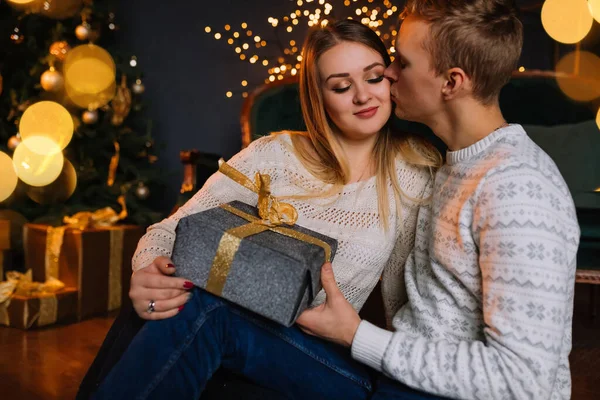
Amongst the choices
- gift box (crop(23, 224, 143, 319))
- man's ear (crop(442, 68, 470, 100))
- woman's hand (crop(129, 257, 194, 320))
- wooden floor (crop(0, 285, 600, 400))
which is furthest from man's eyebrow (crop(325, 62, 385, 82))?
gift box (crop(23, 224, 143, 319))

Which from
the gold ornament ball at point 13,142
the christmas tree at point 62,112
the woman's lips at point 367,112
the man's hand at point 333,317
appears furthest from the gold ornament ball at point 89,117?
the man's hand at point 333,317

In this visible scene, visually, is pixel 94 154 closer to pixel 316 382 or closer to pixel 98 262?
pixel 98 262

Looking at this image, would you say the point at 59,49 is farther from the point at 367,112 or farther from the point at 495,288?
the point at 495,288

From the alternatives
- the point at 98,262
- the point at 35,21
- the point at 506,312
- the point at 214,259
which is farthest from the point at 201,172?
the point at 506,312

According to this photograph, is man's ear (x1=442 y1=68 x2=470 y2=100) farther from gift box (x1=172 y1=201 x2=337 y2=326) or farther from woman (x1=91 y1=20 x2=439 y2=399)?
gift box (x1=172 y1=201 x2=337 y2=326)

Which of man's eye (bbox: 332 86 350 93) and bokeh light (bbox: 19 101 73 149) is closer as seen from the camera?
man's eye (bbox: 332 86 350 93)

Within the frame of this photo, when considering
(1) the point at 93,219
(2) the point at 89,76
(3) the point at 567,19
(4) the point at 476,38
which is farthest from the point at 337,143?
(3) the point at 567,19

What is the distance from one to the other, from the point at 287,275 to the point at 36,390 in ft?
4.24

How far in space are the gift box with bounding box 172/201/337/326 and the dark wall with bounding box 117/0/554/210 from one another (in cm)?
264

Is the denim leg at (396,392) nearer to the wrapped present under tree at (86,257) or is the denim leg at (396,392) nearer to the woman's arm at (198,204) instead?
the woman's arm at (198,204)

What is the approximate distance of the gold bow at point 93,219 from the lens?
2719mm

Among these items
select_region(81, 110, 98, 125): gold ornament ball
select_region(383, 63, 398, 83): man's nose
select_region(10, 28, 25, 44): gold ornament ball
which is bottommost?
select_region(81, 110, 98, 125): gold ornament ball

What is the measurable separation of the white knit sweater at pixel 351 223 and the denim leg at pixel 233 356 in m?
0.27

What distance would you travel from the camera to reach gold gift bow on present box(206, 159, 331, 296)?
3.30ft
